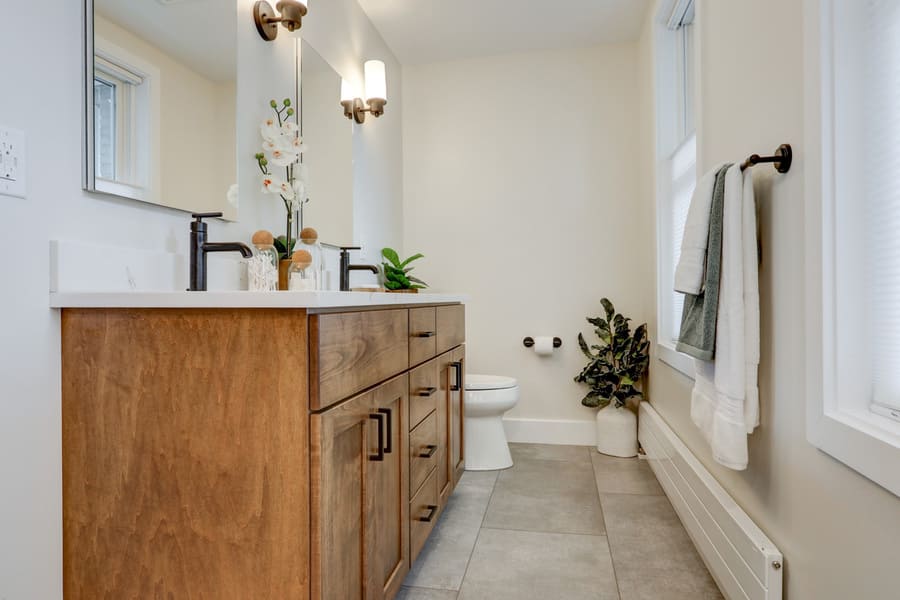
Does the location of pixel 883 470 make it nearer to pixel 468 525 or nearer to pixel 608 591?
pixel 608 591

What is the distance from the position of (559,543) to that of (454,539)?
0.37 meters

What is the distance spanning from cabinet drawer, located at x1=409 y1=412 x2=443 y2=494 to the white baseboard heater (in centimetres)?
86

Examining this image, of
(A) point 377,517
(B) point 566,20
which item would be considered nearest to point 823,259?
(A) point 377,517

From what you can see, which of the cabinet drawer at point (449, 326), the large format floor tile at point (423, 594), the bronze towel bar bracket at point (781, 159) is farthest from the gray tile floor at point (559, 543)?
the bronze towel bar bracket at point (781, 159)

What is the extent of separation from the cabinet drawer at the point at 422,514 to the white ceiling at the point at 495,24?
2320 mm

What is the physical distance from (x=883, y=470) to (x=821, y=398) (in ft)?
0.68

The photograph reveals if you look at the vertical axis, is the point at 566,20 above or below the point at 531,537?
above

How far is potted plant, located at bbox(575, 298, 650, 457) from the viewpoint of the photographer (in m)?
2.85

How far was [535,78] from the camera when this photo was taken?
10.4 feet

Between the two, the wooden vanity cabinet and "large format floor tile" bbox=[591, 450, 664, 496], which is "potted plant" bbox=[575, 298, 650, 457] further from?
the wooden vanity cabinet

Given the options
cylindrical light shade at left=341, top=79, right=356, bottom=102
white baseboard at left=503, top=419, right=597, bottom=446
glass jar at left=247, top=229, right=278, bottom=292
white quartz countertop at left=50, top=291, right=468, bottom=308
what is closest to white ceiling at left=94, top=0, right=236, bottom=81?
glass jar at left=247, top=229, right=278, bottom=292

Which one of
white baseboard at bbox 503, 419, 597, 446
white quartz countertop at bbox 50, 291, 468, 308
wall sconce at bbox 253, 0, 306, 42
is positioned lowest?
white baseboard at bbox 503, 419, 597, 446

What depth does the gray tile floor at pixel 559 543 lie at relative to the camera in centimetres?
154

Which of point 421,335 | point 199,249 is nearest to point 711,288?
point 421,335
